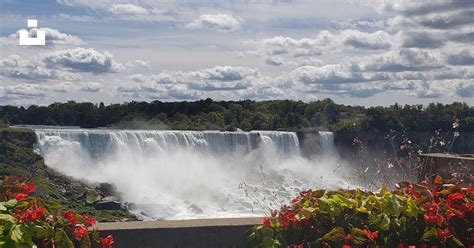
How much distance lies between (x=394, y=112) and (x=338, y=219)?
3039 inches

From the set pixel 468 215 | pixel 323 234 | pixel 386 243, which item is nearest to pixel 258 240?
pixel 323 234

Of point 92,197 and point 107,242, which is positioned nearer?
point 107,242

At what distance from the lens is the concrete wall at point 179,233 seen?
3645mm

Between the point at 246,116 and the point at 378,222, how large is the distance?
68.2m

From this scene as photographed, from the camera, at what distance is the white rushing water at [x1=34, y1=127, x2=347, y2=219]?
1704 inches

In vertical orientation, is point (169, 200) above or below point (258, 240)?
below

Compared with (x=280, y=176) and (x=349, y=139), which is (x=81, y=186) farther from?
(x=349, y=139)

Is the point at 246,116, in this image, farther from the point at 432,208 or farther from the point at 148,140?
the point at 432,208

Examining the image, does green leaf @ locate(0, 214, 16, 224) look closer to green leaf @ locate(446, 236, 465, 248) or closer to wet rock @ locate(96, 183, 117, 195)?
green leaf @ locate(446, 236, 465, 248)

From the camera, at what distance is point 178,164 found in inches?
1923

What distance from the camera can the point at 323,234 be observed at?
3.46 meters

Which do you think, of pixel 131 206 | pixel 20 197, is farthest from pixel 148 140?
pixel 20 197

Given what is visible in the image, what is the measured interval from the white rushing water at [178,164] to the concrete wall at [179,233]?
113 feet

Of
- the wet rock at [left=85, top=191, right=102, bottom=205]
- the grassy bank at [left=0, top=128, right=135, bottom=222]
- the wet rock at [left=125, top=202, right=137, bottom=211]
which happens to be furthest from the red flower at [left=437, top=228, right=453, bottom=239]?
the wet rock at [left=85, top=191, right=102, bottom=205]
